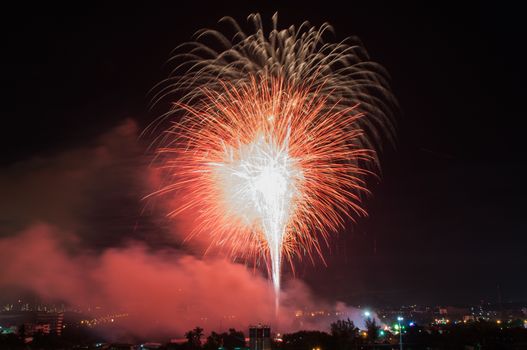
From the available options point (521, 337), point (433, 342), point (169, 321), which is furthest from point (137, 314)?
point (521, 337)

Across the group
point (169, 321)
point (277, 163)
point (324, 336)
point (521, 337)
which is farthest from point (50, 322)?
point (277, 163)

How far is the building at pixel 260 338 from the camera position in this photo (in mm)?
21094

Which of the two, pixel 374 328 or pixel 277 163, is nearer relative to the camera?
pixel 277 163

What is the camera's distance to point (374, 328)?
215 ft

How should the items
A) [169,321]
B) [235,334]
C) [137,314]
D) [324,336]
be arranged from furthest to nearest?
1. [137,314]
2. [169,321]
3. [235,334]
4. [324,336]

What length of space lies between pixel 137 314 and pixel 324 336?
4882 inches

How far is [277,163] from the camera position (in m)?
22.3

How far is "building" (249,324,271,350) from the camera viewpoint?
2109 centimetres

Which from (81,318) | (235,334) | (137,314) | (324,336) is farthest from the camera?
(81,318)

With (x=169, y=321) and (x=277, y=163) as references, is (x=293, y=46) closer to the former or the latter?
(x=277, y=163)

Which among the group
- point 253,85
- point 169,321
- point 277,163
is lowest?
point 169,321

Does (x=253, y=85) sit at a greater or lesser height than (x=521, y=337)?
greater

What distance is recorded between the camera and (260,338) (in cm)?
2119

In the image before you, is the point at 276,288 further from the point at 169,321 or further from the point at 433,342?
the point at 169,321
